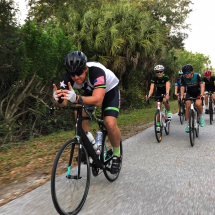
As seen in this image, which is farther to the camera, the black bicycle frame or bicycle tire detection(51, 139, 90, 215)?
the black bicycle frame

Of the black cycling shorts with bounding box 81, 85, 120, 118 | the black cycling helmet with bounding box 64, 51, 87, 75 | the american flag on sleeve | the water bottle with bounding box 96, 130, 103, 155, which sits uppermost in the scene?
the black cycling helmet with bounding box 64, 51, 87, 75

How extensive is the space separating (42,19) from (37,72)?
5.11 meters

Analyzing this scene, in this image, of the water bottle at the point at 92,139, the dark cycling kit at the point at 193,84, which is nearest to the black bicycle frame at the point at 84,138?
the water bottle at the point at 92,139

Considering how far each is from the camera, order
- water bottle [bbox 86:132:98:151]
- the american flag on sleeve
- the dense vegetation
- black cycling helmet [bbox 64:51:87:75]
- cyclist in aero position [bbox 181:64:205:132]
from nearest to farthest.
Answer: black cycling helmet [bbox 64:51:87:75] → the american flag on sleeve → water bottle [bbox 86:132:98:151] → cyclist in aero position [bbox 181:64:205:132] → the dense vegetation

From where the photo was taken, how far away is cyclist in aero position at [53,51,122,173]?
3.13 meters

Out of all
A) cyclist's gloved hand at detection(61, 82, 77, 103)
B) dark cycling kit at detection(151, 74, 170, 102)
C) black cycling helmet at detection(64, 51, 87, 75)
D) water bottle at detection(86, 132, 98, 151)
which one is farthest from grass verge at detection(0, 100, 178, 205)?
dark cycling kit at detection(151, 74, 170, 102)

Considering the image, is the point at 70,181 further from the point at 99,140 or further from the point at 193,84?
the point at 193,84

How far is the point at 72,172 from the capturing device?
127 inches

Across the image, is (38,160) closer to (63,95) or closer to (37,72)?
(63,95)

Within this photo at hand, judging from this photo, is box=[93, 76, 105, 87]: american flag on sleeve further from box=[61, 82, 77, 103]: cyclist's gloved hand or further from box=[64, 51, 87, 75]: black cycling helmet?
box=[61, 82, 77, 103]: cyclist's gloved hand

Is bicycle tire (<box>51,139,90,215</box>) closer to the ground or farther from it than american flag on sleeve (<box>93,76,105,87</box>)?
closer to the ground

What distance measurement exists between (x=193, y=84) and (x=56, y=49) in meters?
4.87

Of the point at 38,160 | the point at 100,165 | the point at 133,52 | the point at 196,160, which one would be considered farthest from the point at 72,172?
the point at 133,52

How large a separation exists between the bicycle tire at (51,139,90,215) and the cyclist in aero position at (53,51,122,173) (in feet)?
1.80
